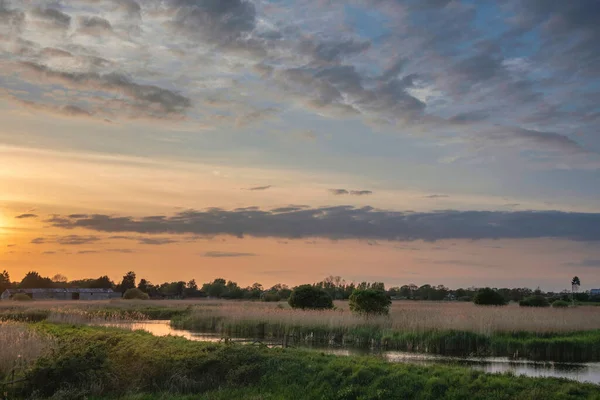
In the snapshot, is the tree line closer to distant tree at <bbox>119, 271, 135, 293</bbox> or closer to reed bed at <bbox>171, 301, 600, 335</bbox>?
distant tree at <bbox>119, 271, 135, 293</bbox>

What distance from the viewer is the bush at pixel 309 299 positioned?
147ft

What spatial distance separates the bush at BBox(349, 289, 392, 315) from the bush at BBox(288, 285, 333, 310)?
777cm

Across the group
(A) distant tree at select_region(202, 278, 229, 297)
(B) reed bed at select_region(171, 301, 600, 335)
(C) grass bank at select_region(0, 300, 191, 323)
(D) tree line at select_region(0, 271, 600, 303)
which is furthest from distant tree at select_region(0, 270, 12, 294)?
(B) reed bed at select_region(171, 301, 600, 335)

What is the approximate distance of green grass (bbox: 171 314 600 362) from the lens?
81.0 ft

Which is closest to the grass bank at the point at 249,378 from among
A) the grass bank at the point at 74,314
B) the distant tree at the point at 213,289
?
the grass bank at the point at 74,314

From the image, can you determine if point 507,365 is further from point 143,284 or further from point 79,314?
point 143,284

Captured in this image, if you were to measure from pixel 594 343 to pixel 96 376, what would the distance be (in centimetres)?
2002

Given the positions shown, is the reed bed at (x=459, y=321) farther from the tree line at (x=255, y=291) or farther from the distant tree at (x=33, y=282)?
the distant tree at (x=33, y=282)

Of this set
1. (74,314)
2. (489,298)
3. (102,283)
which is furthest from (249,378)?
(102,283)

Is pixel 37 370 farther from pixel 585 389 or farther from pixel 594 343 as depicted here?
pixel 594 343

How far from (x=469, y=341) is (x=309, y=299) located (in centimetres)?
1981

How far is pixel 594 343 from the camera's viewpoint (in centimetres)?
2500

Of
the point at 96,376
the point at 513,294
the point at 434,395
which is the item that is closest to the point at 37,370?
the point at 96,376

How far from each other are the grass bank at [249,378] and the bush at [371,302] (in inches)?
758
